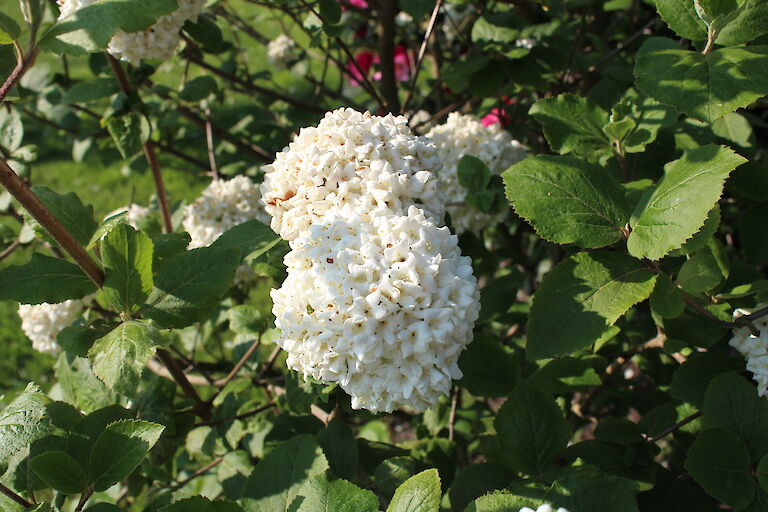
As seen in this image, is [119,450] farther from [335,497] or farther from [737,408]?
[737,408]

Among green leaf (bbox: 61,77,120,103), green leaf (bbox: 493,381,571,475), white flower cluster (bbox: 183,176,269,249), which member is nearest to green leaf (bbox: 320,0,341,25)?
white flower cluster (bbox: 183,176,269,249)

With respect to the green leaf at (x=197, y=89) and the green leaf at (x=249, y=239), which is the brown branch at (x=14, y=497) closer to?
the green leaf at (x=249, y=239)

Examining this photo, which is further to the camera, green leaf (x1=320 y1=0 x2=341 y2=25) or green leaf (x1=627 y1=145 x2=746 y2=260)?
green leaf (x1=320 y1=0 x2=341 y2=25)

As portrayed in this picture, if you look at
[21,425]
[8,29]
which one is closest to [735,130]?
[8,29]

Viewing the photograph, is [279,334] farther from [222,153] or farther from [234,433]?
[222,153]

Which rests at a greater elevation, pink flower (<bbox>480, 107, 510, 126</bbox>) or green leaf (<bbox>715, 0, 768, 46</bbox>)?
green leaf (<bbox>715, 0, 768, 46</bbox>)

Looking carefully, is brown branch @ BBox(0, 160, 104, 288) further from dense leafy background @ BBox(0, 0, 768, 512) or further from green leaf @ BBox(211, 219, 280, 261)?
green leaf @ BBox(211, 219, 280, 261)

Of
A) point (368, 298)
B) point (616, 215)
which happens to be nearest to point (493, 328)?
point (616, 215)
